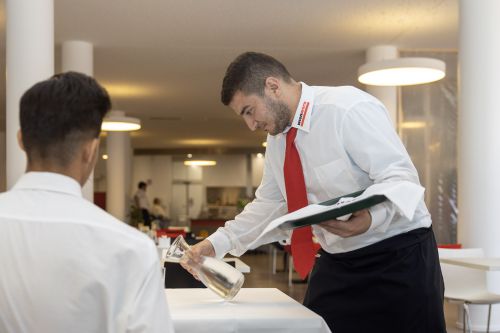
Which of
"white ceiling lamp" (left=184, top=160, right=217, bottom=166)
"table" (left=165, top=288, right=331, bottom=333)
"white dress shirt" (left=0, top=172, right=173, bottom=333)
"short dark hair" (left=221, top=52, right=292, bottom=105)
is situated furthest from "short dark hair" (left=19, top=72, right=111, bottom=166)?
"white ceiling lamp" (left=184, top=160, right=217, bottom=166)

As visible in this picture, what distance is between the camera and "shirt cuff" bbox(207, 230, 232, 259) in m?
2.41

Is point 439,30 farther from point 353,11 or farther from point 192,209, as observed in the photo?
point 192,209

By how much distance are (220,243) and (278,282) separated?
24.3ft

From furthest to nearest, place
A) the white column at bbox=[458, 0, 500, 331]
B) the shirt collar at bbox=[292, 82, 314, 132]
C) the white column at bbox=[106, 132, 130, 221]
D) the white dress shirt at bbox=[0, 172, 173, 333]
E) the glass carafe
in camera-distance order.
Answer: the white column at bbox=[106, 132, 130, 221] < the white column at bbox=[458, 0, 500, 331] < the shirt collar at bbox=[292, 82, 314, 132] < the glass carafe < the white dress shirt at bbox=[0, 172, 173, 333]

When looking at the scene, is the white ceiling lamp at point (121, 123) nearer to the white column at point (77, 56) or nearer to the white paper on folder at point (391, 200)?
the white column at point (77, 56)

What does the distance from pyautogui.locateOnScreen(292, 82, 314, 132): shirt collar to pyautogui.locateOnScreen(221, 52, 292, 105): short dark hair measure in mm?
130

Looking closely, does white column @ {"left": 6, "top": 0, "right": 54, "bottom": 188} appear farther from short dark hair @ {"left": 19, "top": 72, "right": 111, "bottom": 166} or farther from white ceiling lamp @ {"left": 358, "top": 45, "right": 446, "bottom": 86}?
short dark hair @ {"left": 19, "top": 72, "right": 111, "bottom": 166}

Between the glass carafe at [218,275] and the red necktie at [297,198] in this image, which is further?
the red necktie at [297,198]

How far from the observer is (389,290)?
209cm

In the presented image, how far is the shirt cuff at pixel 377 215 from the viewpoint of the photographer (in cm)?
193

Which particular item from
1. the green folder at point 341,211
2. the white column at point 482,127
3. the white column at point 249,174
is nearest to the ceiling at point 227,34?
the white column at point 482,127

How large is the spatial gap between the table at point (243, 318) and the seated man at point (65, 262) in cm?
65

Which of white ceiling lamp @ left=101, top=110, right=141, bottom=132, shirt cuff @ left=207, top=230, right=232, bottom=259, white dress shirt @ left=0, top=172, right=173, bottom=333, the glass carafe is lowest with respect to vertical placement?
the glass carafe

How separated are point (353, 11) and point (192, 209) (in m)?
16.2
